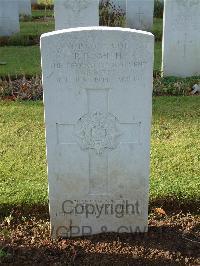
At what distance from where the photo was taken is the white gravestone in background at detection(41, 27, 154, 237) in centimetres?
284

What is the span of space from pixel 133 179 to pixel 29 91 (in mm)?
3848

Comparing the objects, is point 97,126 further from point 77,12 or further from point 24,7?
point 24,7

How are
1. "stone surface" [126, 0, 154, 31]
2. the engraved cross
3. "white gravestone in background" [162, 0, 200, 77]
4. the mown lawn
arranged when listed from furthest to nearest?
"stone surface" [126, 0, 154, 31] → the mown lawn → "white gravestone in background" [162, 0, 200, 77] → the engraved cross

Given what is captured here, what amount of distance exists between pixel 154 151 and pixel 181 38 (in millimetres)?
3491

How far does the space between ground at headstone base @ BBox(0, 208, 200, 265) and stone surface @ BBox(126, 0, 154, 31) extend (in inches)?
359

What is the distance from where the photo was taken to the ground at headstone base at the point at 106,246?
3.05 m

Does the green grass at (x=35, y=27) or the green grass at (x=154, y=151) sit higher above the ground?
the green grass at (x=35, y=27)

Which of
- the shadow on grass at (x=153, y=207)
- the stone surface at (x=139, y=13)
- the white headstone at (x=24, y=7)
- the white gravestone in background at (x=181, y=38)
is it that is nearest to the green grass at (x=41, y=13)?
the white headstone at (x=24, y=7)

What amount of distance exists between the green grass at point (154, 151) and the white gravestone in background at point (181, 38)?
1394 mm

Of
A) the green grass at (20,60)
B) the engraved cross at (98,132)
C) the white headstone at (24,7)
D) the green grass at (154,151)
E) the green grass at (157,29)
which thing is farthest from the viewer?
the white headstone at (24,7)

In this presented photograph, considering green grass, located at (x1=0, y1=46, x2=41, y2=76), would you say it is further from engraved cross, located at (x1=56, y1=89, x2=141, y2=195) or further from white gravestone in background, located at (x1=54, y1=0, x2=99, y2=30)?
engraved cross, located at (x1=56, y1=89, x2=141, y2=195)

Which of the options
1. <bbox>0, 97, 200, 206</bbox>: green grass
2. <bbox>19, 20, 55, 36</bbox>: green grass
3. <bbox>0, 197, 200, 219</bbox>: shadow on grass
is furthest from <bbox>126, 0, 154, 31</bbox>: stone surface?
<bbox>0, 197, 200, 219</bbox>: shadow on grass

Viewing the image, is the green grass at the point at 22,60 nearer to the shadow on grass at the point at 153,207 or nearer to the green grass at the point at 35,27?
the green grass at the point at 35,27

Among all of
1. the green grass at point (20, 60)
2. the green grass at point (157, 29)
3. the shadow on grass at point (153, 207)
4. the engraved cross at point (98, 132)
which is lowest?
the shadow on grass at point (153, 207)
